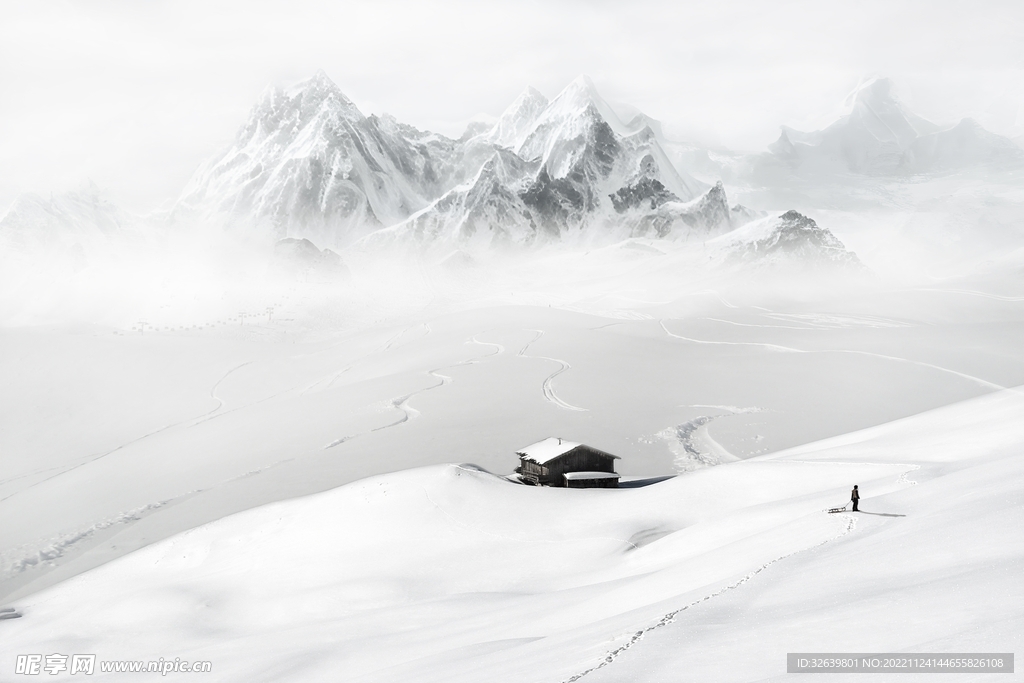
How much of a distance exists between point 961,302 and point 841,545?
438 feet

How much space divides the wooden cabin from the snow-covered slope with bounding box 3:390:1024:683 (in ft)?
7.78

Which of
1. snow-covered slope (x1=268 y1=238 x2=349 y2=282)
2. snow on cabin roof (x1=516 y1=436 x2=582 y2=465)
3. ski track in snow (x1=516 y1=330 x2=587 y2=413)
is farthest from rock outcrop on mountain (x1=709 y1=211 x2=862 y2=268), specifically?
snow on cabin roof (x1=516 y1=436 x2=582 y2=465)

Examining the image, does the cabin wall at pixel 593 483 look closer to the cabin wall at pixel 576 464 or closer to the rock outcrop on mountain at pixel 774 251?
the cabin wall at pixel 576 464

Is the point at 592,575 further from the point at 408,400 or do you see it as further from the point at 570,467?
the point at 408,400

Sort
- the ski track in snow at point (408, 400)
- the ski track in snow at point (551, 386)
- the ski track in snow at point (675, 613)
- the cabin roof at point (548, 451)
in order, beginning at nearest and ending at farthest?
the ski track in snow at point (675, 613) → the cabin roof at point (548, 451) → the ski track in snow at point (408, 400) → the ski track in snow at point (551, 386)

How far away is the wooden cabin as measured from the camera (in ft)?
116

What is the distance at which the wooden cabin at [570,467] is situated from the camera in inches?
1394

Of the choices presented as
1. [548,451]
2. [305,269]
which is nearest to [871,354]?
[548,451]

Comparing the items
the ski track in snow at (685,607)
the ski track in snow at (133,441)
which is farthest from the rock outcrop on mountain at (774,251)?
the ski track in snow at (685,607)

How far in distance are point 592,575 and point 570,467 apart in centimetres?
1245

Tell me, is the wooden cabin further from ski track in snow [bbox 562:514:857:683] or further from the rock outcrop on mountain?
the rock outcrop on mountain

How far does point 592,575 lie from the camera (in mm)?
23516

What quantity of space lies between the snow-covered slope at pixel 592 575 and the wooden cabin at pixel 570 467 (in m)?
2.37

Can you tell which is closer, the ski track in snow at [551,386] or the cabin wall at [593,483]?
the cabin wall at [593,483]
